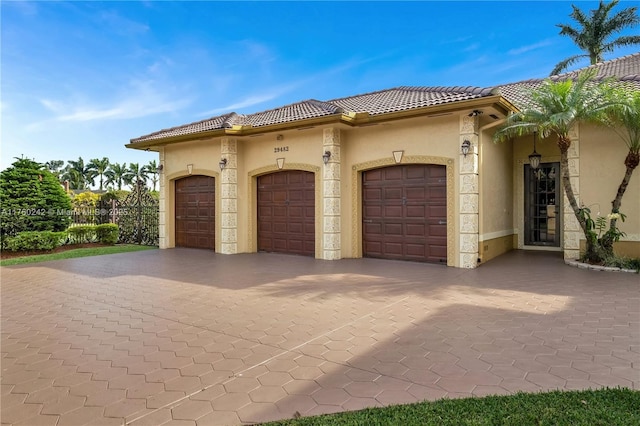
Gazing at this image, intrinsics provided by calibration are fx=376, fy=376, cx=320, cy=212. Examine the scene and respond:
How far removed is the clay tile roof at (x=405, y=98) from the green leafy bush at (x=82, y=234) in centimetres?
1180

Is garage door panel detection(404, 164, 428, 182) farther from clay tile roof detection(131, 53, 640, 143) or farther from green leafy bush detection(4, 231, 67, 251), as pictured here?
green leafy bush detection(4, 231, 67, 251)

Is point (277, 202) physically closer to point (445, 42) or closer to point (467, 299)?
point (467, 299)

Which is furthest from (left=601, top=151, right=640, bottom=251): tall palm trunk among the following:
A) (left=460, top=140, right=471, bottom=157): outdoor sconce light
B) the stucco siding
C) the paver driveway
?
(left=460, top=140, right=471, bottom=157): outdoor sconce light

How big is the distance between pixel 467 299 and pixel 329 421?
4.46 meters

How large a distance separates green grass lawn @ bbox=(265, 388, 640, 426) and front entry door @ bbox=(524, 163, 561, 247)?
10440 millimetres

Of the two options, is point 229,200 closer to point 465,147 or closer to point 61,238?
point 61,238

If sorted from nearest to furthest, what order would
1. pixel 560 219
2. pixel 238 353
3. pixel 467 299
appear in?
pixel 238 353 → pixel 467 299 → pixel 560 219

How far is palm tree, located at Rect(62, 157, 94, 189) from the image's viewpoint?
61631 mm

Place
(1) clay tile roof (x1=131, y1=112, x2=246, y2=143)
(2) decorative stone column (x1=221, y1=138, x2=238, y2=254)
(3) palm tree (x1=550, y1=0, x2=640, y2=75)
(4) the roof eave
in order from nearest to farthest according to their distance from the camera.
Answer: (4) the roof eave, (2) decorative stone column (x1=221, y1=138, x2=238, y2=254), (1) clay tile roof (x1=131, y1=112, x2=246, y2=143), (3) palm tree (x1=550, y1=0, x2=640, y2=75)

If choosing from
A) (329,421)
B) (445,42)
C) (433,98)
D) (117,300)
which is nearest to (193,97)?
(445,42)

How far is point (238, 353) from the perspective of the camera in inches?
166

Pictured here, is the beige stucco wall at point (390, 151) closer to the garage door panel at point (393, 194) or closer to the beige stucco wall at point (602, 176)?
the garage door panel at point (393, 194)

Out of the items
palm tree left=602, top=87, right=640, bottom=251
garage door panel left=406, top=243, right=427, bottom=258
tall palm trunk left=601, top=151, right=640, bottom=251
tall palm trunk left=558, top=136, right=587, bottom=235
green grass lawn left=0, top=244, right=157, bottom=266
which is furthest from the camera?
green grass lawn left=0, top=244, right=157, bottom=266

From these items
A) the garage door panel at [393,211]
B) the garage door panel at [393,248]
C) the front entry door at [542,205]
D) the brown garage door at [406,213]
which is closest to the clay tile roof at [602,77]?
the front entry door at [542,205]
